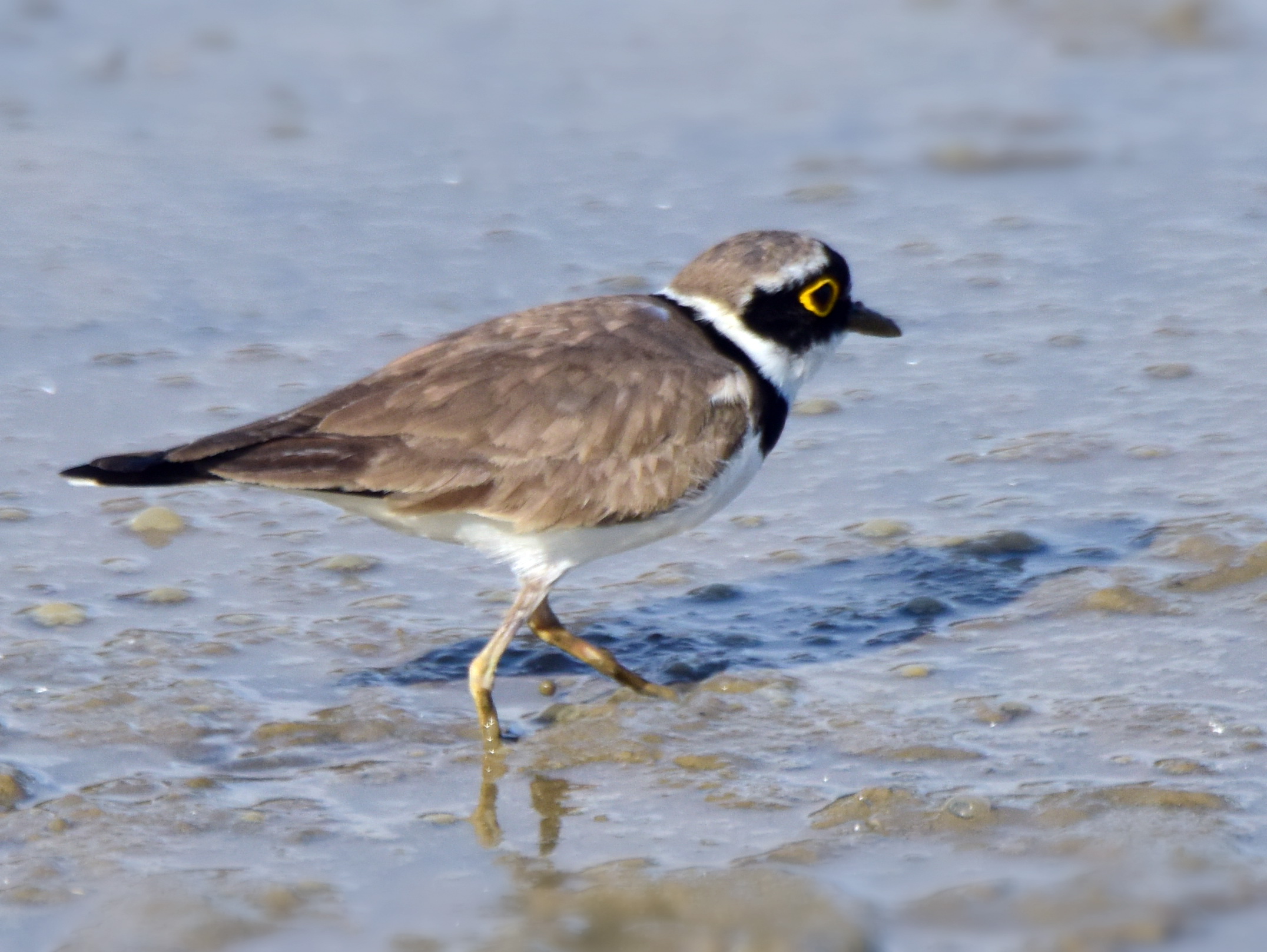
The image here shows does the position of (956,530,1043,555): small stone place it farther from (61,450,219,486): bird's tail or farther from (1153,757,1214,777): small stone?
(61,450,219,486): bird's tail

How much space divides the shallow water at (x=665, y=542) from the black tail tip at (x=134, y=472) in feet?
2.09

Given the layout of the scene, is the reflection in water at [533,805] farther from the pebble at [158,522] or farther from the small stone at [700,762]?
the pebble at [158,522]

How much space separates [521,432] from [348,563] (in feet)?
3.79

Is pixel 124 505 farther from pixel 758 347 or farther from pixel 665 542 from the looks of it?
pixel 758 347

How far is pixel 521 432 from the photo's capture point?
4.92m

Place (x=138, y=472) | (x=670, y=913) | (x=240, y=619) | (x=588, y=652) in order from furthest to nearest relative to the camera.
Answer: (x=240, y=619)
(x=588, y=652)
(x=138, y=472)
(x=670, y=913)

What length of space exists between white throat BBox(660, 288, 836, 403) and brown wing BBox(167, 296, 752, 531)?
0.26 m

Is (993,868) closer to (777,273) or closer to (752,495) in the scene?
(777,273)

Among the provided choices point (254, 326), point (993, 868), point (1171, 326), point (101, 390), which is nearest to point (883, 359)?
point (1171, 326)

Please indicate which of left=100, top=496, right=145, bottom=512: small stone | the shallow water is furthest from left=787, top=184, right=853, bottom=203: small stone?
left=100, top=496, right=145, bottom=512: small stone

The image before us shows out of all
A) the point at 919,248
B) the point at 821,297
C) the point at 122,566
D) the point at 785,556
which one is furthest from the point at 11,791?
the point at 919,248

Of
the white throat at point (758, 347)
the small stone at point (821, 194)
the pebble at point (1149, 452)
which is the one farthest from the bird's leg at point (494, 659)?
the small stone at point (821, 194)

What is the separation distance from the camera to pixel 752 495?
6367 millimetres

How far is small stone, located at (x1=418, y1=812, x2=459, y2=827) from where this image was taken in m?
4.46
